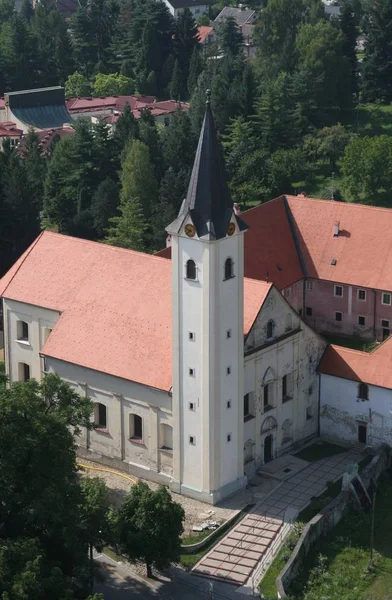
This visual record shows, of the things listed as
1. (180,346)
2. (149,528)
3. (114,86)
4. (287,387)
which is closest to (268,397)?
(287,387)

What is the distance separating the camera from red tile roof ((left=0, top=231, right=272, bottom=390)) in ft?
251

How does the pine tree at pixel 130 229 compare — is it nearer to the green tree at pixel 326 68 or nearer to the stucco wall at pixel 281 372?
the stucco wall at pixel 281 372

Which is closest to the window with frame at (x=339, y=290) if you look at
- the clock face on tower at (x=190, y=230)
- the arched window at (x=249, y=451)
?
the arched window at (x=249, y=451)

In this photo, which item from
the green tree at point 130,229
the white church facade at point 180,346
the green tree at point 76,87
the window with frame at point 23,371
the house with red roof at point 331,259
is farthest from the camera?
the green tree at point 76,87

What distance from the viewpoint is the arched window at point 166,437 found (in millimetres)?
76375

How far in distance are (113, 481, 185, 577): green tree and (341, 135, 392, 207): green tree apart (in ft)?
185

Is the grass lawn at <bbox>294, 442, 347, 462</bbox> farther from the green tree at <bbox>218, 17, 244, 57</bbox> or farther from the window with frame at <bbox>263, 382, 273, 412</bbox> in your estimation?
the green tree at <bbox>218, 17, 244, 57</bbox>

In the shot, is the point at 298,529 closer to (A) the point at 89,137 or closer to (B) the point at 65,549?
(B) the point at 65,549

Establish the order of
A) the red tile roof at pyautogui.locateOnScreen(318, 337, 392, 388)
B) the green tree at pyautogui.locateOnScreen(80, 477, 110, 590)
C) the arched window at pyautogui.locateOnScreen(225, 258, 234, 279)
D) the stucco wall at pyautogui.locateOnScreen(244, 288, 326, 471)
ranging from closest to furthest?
the green tree at pyautogui.locateOnScreen(80, 477, 110, 590)
the arched window at pyautogui.locateOnScreen(225, 258, 234, 279)
the stucco wall at pyautogui.locateOnScreen(244, 288, 326, 471)
the red tile roof at pyautogui.locateOnScreen(318, 337, 392, 388)

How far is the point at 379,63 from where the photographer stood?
149m

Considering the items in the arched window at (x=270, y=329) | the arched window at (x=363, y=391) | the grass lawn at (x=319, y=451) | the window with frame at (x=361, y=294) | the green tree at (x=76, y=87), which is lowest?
the grass lawn at (x=319, y=451)

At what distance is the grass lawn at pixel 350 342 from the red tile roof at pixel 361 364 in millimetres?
12950

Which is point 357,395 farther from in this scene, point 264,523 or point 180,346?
point 180,346

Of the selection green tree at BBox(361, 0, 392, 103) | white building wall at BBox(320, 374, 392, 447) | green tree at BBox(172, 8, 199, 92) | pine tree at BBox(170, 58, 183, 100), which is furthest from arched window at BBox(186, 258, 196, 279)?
green tree at BBox(172, 8, 199, 92)
